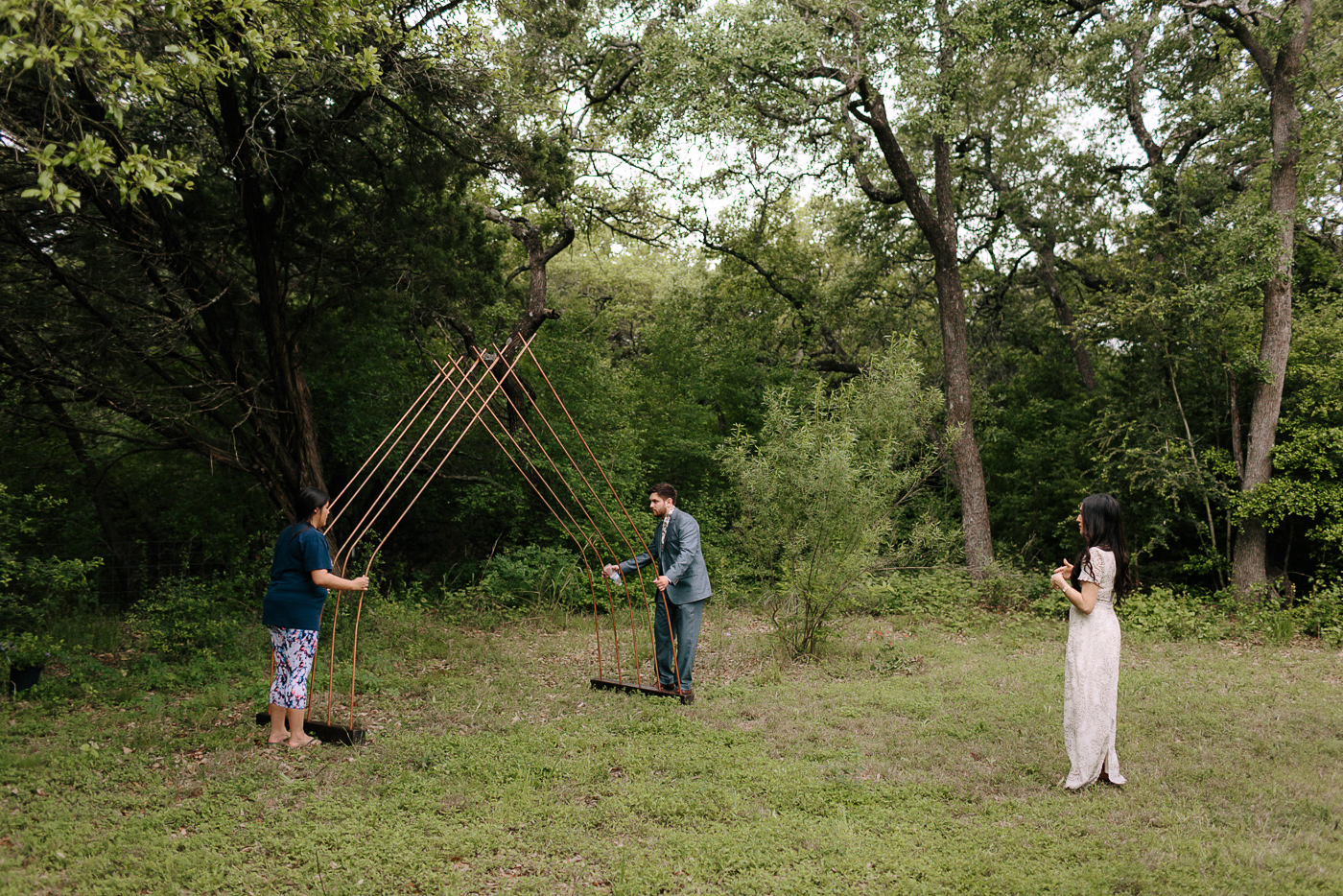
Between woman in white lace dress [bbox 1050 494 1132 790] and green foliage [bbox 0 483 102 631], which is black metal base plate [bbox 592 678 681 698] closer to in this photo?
woman in white lace dress [bbox 1050 494 1132 790]

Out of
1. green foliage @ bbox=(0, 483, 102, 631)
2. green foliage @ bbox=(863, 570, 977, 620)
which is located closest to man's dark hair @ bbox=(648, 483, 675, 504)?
green foliage @ bbox=(863, 570, 977, 620)

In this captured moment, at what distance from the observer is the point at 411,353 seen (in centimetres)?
1216

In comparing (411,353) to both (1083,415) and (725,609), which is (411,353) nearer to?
(725,609)

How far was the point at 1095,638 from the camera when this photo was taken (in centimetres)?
473

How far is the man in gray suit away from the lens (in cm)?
666

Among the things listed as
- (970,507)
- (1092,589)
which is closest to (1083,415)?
(970,507)

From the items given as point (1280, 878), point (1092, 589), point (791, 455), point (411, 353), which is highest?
point (411, 353)

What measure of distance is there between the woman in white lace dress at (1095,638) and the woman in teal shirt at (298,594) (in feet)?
14.5

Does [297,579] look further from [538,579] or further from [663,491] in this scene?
[538,579]

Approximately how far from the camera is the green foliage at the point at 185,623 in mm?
A: 8094

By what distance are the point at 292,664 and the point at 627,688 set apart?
2749 millimetres

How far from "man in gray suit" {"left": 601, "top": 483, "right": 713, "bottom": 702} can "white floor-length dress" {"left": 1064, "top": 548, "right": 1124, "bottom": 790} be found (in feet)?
9.23

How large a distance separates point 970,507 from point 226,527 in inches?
451

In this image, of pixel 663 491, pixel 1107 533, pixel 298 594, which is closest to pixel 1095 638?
pixel 1107 533
